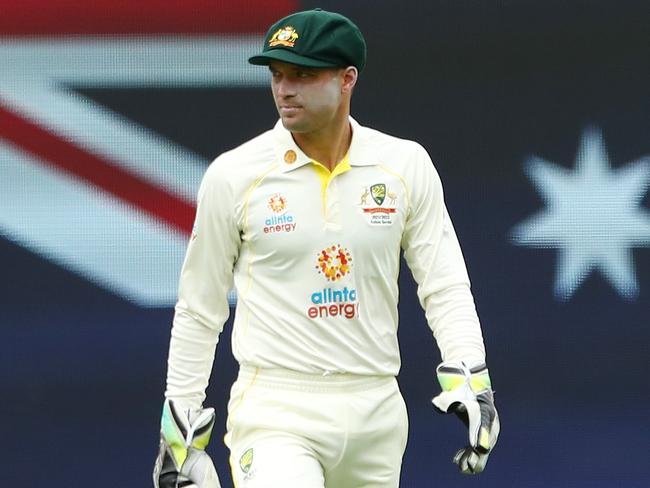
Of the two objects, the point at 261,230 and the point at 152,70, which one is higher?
the point at 152,70

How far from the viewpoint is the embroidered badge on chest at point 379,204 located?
3957 millimetres

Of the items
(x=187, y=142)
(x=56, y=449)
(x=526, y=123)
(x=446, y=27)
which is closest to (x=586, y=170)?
(x=526, y=123)

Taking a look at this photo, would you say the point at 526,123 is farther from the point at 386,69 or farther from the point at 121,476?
the point at 121,476

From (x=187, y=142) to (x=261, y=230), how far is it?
5.46 ft

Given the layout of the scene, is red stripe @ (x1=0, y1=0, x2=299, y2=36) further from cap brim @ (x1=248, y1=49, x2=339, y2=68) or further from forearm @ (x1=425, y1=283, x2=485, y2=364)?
forearm @ (x1=425, y1=283, x2=485, y2=364)

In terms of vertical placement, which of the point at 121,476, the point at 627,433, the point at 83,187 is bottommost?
the point at 121,476

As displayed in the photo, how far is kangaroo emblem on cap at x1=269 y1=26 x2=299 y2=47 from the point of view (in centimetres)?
384

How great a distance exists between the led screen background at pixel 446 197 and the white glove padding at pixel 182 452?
166 cm

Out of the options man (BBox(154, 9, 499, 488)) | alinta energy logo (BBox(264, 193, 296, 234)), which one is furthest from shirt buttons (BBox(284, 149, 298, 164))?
alinta energy logo (BBox(264, 193, 296, 234))

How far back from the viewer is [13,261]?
545cm

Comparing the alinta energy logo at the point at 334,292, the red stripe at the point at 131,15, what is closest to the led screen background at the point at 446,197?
the red stripe at the point at 131,15

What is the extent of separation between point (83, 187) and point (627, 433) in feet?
7.03

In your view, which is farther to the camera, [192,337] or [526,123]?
[526,123]

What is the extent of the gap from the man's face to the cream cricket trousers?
0.63 metres
